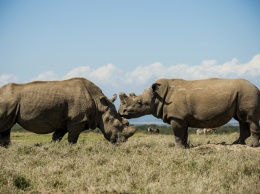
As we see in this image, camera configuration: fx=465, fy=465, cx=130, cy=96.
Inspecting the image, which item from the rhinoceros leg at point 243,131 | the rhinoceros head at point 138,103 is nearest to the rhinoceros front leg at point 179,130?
the rhinoceros head at point 138,103

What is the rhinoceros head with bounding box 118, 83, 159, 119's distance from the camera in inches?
563

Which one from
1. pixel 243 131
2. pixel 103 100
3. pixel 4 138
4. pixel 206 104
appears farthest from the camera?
pixel 243 131

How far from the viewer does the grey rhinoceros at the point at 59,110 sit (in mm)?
13094

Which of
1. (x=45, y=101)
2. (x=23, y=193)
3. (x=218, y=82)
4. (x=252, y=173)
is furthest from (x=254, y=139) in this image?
(x=23, y=193)

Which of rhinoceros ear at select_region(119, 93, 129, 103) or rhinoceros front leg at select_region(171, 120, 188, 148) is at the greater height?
rhinoceros ear at select_region(119, 93, 129, 103)

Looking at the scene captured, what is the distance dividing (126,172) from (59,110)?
4928 mm

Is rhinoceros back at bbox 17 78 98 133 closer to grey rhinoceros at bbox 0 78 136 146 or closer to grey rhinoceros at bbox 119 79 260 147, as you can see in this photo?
grey rhinoceros at bbox 0 78 136 146

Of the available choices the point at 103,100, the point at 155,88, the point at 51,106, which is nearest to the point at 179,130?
the point at 155,88

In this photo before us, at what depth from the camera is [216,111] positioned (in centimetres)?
1359

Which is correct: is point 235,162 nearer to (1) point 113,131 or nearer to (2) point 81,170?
(2) point 81,170

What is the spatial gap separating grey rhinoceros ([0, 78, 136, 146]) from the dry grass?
1.56 metres

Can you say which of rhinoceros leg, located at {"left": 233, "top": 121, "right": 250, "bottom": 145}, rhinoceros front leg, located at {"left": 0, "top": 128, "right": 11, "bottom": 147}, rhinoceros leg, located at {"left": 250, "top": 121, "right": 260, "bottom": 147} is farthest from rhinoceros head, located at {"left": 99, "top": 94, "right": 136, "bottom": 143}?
rhinoceros leg, located at {"left": 250, "top": 121, "right": 260, "bottom": 147}

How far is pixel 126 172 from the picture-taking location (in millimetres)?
8930

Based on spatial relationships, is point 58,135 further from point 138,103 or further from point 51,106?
point 138,103
